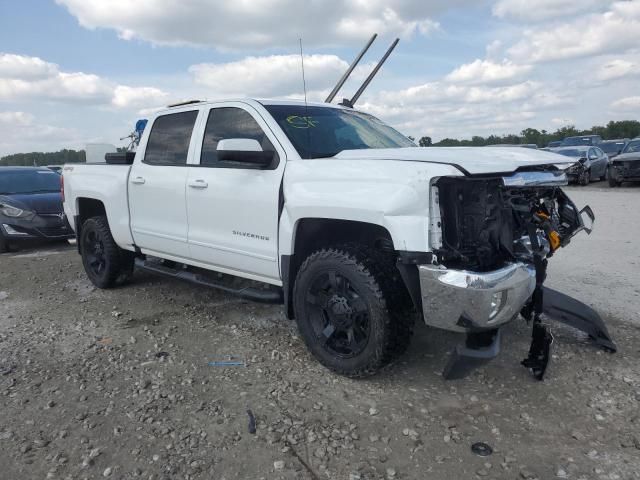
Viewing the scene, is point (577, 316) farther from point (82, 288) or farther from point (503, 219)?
point (82, 288)

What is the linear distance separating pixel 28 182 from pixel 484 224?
30.8ft

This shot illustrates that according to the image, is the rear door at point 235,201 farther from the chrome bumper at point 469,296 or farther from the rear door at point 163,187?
the chrome bumper at point 469,296

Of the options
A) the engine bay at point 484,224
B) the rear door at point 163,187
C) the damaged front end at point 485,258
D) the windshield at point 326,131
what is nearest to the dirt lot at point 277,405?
the damaged front end at point 485,258

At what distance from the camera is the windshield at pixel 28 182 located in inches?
382

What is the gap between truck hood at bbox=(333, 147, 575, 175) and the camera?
302 cm

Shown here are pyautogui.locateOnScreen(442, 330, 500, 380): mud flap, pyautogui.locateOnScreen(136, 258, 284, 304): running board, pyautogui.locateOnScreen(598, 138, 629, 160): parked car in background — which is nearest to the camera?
pyautogui.locateOnScreen(442, 330, 500, 380): mud flap

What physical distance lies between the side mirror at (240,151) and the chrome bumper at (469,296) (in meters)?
1.46

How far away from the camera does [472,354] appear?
10.4 ft

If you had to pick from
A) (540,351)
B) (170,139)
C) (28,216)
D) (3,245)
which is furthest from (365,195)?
(3,245)

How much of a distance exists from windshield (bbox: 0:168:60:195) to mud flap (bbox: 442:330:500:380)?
9.00 m

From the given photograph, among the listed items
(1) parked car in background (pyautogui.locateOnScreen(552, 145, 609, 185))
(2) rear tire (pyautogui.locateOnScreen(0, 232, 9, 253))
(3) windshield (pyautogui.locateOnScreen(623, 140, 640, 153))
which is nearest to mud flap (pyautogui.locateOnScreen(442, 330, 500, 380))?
(2) rear tire (pyautogui.locateOnScreen(0, 232, 9, 253))

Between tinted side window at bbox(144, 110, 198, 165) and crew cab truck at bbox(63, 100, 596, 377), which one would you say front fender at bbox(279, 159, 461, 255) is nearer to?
crew cab truck at bbox(63, 100, 596, 377)

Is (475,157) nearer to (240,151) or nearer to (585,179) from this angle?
(240,151)

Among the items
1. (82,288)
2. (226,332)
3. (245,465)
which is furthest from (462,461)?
(82,288)
